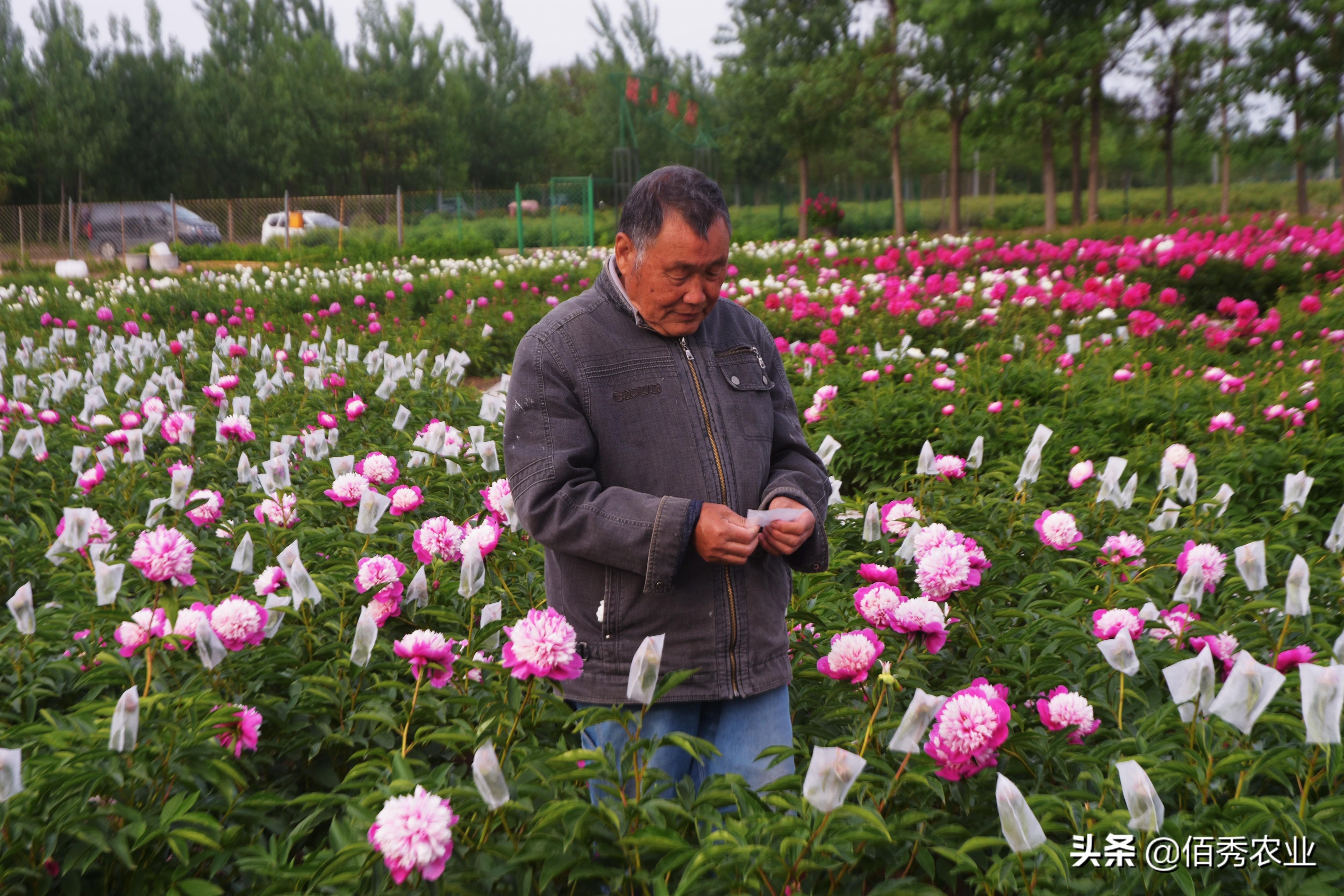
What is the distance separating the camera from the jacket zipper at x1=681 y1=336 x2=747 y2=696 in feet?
6.38

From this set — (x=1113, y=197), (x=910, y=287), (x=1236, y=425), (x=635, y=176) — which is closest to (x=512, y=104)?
(x=635, y=176)

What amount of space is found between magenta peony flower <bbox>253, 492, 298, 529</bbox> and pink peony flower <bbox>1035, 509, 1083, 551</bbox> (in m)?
2.23

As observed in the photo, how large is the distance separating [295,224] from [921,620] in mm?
26118

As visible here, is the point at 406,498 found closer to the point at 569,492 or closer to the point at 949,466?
the point at 569,492

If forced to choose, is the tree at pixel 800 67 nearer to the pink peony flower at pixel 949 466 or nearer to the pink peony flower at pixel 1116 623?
the pink peony flower at pixel 949 466

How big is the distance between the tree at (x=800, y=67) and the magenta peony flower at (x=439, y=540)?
23.6 metres

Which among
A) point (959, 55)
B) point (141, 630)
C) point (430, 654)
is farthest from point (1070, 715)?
point (959, 55)

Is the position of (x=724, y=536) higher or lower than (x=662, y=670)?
higher

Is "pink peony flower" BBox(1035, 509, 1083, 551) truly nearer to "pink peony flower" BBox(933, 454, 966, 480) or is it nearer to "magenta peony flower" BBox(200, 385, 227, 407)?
"pink peony flower" BBox(933, 454, 966, 480)

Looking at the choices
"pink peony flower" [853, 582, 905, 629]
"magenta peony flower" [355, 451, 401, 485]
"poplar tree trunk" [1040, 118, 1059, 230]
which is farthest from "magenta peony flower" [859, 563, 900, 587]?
"poplar tree trunk" [1040, 118, 1059, 230]

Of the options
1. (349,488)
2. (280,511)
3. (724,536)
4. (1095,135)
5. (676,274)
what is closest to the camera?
(724,536)

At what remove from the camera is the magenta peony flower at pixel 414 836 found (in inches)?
53.4

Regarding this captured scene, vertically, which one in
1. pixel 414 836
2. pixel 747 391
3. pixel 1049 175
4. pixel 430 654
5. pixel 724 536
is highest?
pixel 1049 175

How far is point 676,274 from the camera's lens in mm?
1897
